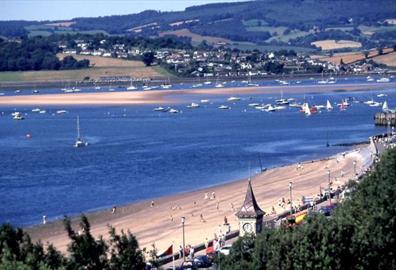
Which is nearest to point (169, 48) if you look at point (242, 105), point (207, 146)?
point (242, 105)

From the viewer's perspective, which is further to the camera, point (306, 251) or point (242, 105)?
point (242, 105)

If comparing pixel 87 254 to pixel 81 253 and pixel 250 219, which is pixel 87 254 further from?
pixel 250 219

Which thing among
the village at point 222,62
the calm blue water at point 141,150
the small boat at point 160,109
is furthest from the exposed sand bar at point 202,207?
the village at point 222,62

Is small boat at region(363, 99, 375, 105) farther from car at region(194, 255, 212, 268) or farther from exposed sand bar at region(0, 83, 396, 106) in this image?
car at region(194, 255, 212, 268)

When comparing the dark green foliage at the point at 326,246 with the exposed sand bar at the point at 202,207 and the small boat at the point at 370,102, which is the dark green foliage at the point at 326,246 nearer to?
the exposed sand bar at the point at 202,207

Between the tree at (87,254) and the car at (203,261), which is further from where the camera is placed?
the car at (203,261)

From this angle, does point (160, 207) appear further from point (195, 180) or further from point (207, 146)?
point (207, 146)

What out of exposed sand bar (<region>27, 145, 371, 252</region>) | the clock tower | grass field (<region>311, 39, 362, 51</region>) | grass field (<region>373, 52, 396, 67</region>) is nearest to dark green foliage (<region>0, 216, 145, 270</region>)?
the clock tower
